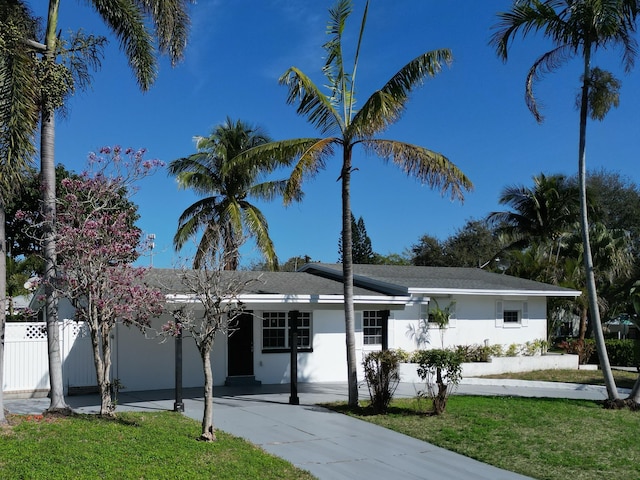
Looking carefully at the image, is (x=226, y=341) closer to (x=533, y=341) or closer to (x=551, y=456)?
(x=551, y=456)

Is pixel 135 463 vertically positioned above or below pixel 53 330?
below

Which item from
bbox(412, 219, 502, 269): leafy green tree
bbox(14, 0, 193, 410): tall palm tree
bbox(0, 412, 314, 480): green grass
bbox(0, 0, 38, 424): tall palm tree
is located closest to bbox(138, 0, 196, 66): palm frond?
bbox(14, 0, 193, 410): tall palm tree

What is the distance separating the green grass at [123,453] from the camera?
752 cm

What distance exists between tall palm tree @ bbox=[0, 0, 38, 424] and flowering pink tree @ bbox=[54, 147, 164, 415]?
3.60 feet

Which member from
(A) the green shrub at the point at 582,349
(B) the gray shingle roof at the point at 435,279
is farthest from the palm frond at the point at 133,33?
(A) the green shrub at the point at 582,349

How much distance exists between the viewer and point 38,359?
14.7 meters

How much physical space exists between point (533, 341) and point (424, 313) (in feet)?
16.3

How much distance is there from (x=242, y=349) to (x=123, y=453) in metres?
9.22

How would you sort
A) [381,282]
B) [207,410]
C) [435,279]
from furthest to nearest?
[435,279] → [381,282] → [207,410]

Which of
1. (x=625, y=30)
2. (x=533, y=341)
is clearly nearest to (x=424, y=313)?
(x=533, y=341)

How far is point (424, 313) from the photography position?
20.6 meters

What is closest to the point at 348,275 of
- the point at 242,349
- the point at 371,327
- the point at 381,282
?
the point at 242,349

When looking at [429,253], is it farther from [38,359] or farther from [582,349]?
[38,359]

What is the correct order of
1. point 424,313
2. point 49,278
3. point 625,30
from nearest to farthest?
point 49,278 → point 625,30 → point 424,313
